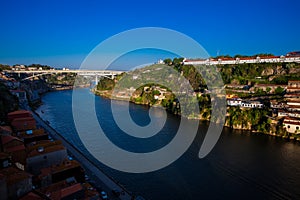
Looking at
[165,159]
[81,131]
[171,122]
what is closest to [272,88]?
[171,122]

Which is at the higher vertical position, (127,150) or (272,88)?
(272,88)

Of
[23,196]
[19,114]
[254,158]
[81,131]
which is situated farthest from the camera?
[81,131]

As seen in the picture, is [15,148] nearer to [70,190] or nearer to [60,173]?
[60,173]

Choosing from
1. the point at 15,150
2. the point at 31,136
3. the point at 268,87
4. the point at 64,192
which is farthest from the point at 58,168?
the point at 268,87

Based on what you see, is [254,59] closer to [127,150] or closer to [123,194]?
[127,150]

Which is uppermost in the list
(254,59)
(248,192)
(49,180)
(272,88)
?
(254,59)

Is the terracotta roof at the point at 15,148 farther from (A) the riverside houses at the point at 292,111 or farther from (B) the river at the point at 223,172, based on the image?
(A) the riverside houses at the point at 292,111

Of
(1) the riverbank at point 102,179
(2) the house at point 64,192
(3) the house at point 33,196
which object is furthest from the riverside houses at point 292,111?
(3) the house at point 33,196

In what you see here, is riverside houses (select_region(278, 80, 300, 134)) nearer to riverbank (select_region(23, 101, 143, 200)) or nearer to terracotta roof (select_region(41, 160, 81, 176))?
riverbank (select_region(23, 101, 143, 200))
